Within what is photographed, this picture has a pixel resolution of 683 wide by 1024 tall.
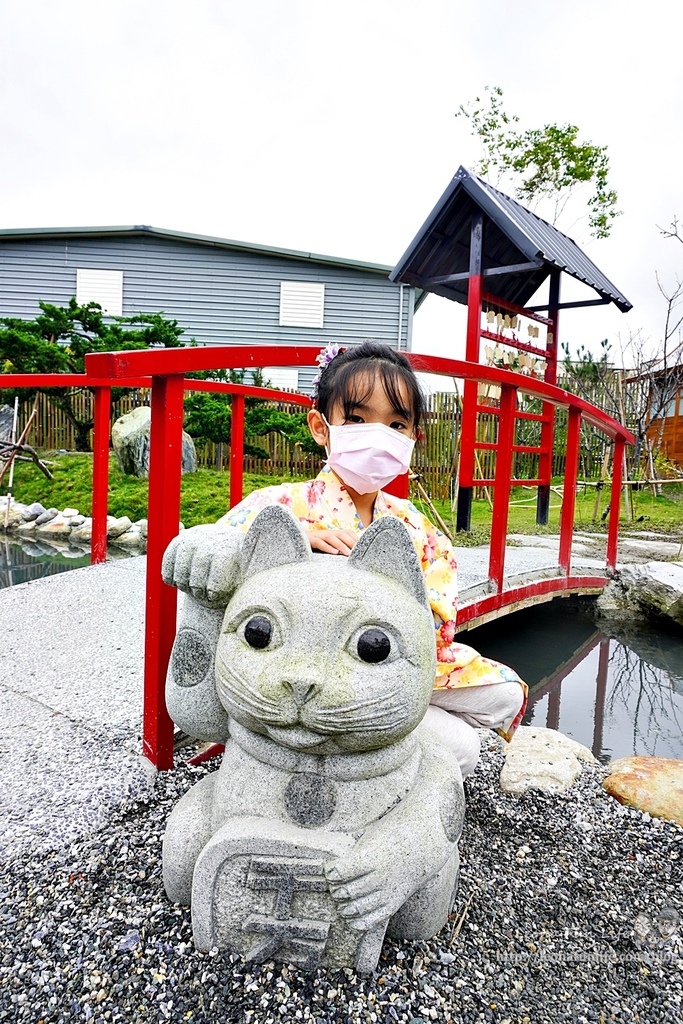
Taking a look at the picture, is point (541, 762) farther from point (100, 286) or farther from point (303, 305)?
point (100, 286)

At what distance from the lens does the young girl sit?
1.67 meters

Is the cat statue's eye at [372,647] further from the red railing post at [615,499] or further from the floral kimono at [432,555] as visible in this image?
the red railing post at [615,499]

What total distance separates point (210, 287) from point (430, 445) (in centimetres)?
868

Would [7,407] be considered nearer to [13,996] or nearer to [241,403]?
[241,403]

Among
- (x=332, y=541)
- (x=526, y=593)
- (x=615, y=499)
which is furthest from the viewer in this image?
(x=615, y=499)

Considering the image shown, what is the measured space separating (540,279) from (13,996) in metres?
8.59

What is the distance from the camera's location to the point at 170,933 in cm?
132

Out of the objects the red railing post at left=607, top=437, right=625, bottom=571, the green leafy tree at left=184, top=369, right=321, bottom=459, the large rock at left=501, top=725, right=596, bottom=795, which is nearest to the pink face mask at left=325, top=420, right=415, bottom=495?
the large rock at left=501, top=725, right=596, bottom=795

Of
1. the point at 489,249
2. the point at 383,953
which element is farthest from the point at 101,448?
the point at 489,249

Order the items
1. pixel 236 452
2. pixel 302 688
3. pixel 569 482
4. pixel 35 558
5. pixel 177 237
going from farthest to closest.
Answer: pixel 177 237 → pixel 35 558 → pixel 569 482 → pixel 236 452 → pixel 302 688

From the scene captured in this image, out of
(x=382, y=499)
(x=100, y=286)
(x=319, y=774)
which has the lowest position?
(x=319, y=774)

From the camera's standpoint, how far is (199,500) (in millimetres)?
7496

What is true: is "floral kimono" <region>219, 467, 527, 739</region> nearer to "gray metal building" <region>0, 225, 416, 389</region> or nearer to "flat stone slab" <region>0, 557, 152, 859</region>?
"flat stone slab" <region>0, 557, 152, 859</region>

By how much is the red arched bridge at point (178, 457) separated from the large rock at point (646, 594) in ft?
1.55
